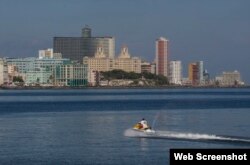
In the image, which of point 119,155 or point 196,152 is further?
point 119,155

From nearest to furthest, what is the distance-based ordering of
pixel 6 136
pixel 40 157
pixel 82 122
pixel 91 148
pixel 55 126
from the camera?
pixel 40 157, pixel 91 148, pixel 6 136, pixel 55 126, pixel 82 122

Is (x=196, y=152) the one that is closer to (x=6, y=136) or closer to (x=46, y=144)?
(x=46, y=144)

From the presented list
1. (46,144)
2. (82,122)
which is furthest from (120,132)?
(82,122)

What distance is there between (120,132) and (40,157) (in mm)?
14828

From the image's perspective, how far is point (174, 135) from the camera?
143 feet

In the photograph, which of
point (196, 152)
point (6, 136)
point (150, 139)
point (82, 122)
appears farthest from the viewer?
point (82, 122)

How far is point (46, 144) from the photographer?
40.5 m

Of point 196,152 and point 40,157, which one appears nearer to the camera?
point 196,152

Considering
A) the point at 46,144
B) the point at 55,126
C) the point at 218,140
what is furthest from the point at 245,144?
the point at 55,126

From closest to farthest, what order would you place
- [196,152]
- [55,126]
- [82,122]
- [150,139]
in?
[196,152]
[150,139]
[55,126]
[82,122]

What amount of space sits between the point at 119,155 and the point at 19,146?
671cm

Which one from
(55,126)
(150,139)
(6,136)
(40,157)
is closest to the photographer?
(40,157)

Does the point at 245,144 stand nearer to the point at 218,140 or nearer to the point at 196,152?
the point at 218,140

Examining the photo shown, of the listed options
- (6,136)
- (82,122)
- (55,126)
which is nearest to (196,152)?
(6,136)
